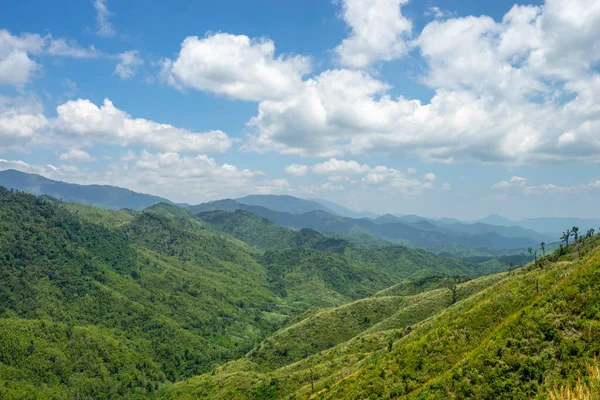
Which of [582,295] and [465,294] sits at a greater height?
[582,295]

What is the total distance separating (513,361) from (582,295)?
12.3 m

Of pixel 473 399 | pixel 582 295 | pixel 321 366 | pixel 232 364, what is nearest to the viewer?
pixel 473 399

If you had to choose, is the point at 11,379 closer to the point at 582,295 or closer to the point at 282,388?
the point at 282,388

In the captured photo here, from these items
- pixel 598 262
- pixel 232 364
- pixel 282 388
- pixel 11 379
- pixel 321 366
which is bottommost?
pixel 11 379

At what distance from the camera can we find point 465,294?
156 meters

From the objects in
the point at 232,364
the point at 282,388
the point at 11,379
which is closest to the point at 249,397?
the point at 282,388

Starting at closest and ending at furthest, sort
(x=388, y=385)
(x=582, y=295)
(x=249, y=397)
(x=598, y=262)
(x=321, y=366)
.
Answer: (x=582, y=295)
(x=598, y=262)
(x=388, y=385)
(x=321, y=366)
(x=249, y=397)

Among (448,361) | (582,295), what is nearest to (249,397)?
(448,361)

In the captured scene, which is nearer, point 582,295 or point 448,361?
point 582,295

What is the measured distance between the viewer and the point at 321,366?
105812mm

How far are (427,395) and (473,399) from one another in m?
5.73

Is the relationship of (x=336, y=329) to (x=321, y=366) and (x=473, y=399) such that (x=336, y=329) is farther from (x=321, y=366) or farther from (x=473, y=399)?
(x=473, y=399)

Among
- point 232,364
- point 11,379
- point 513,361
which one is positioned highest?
point 513,361

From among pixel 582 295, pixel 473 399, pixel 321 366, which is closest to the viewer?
pixel 473 399
